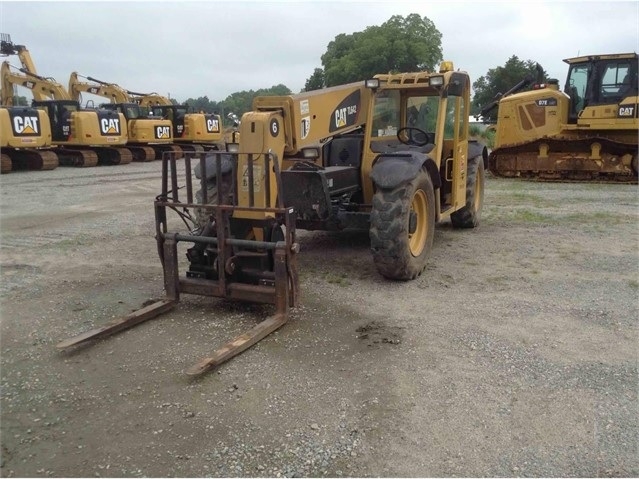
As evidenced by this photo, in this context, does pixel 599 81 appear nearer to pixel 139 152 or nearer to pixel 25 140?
pixel 25 140

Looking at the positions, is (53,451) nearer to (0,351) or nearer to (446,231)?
(0,351)

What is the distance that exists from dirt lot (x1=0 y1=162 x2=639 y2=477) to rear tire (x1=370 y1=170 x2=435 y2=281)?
0.21 m

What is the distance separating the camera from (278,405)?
355cm

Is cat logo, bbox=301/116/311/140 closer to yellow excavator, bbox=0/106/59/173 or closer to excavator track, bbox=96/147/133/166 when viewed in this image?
yellow excavator, bbox=0/106/59/173

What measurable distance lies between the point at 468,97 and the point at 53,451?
6.27m

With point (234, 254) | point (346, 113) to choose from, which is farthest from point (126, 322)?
point (346, 113)

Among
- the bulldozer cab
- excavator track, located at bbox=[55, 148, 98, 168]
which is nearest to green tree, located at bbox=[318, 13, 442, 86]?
excavator track, located at bbox=[55, 148, 98, 168]

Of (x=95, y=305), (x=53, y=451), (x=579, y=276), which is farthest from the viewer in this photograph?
(x=579, y=276)

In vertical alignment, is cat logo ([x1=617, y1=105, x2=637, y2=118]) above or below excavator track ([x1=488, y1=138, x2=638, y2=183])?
above

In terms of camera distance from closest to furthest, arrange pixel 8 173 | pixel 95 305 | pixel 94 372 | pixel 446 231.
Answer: pixel 94 372 < pixel 95 305 < pixel 446 231 < pixel 8 173

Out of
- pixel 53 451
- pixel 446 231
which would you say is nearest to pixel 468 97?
pixel 446 231

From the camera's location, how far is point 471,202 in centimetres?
862

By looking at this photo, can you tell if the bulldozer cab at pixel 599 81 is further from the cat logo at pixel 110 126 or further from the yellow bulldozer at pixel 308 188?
the cat logo at pixel 110 126

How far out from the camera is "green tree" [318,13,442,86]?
47594 mm
